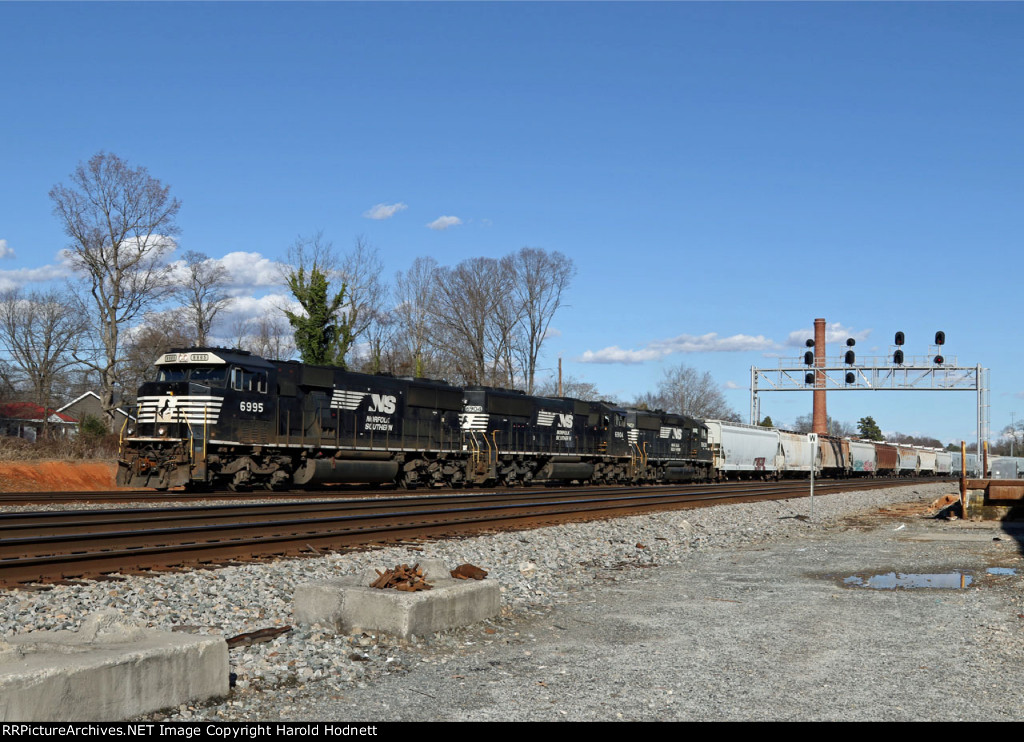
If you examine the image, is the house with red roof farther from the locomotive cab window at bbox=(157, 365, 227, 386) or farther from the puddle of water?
the puddle of water

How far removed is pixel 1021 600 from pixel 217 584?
28.7 ft

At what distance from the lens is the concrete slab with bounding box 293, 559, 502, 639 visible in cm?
752

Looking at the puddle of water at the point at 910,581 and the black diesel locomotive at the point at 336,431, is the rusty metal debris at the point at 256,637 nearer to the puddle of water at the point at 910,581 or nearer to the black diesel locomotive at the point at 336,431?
the puddle of water at the point at 910,581

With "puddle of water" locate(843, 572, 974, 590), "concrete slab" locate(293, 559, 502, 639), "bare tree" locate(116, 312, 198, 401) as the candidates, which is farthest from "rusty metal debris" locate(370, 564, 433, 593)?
"bare tree" locate(116, 312, 198, 401)

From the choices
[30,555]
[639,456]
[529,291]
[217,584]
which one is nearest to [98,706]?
[217,584]

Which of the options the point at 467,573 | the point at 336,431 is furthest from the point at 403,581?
the point at 336,431

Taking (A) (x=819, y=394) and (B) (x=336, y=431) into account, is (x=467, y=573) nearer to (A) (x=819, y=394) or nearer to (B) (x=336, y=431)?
(B) (x=336, y=431)

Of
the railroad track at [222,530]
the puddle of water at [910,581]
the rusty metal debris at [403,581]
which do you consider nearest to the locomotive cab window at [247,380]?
the railroad track at [222,530]

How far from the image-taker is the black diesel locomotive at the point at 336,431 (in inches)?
860

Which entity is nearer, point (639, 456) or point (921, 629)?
point (921, 629)

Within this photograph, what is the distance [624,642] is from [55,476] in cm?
2843

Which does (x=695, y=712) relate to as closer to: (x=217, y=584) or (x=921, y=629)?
(x=921, y=629)

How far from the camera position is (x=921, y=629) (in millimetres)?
8328

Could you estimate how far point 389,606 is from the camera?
754 centimetres
